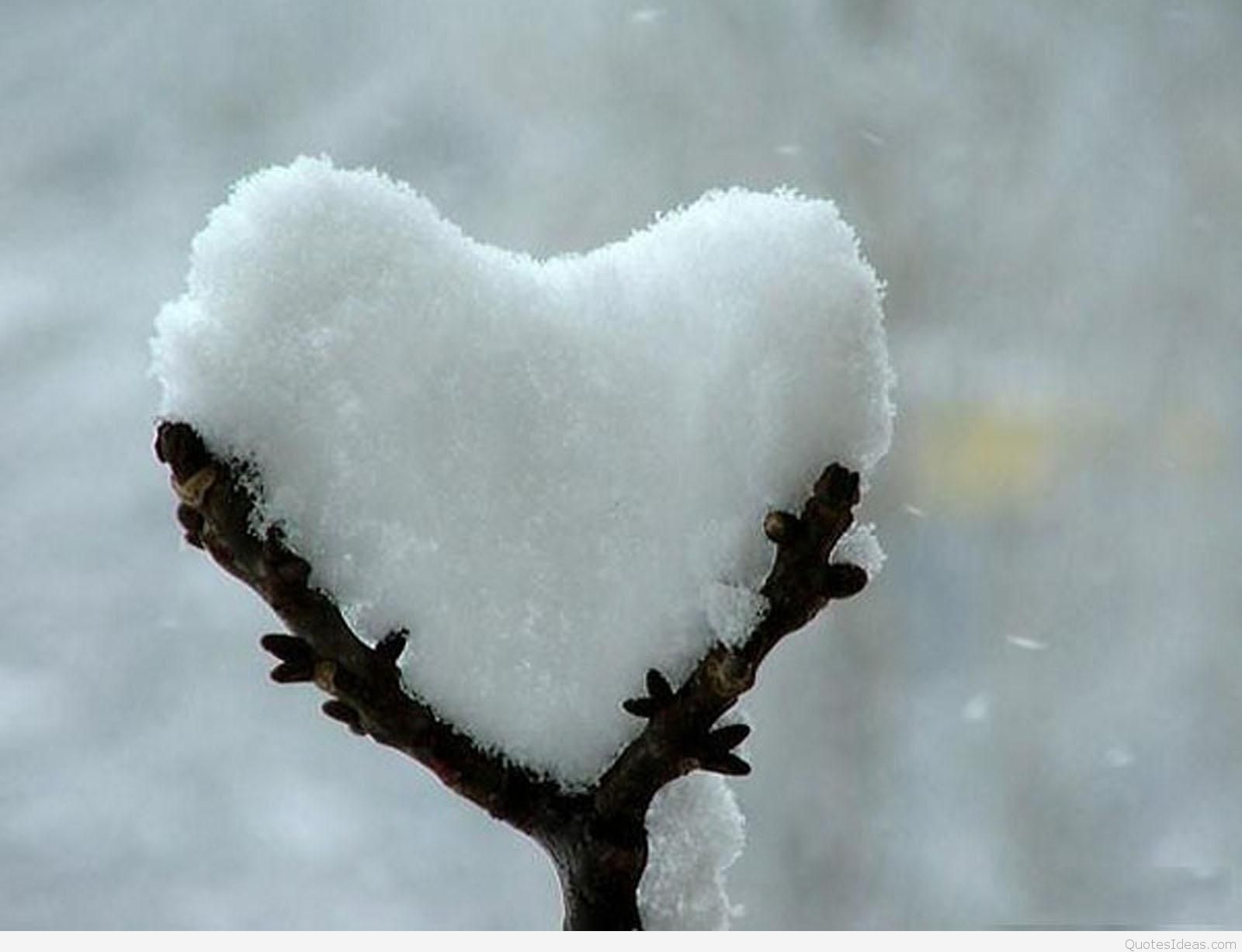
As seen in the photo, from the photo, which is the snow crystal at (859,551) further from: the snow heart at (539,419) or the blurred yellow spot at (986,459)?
the blurred yellow spot at (986,459)

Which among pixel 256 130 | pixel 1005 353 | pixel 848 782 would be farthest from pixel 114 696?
pixel 1005 353

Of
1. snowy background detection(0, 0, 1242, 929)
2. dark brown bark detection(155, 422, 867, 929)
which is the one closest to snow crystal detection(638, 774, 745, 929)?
dark brown bark detection(155, 422, 867, 929)

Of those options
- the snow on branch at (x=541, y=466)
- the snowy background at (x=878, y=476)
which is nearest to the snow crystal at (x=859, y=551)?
the snow on branch at (x=541, y=466)

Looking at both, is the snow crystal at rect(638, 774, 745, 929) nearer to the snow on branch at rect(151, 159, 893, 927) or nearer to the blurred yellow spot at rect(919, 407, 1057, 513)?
the snow on branch at rect(151, 159, 893, 927)

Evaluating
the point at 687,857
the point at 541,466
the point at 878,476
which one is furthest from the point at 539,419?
the point at 878,476

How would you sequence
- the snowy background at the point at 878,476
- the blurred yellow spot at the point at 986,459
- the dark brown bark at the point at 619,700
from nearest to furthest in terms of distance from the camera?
the dark brown bark at the point at 619,700, the snowy background at the point at 878,476, the blurred yellow spot at the point at 986,459

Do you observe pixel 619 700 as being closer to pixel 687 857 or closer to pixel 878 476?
pixel 687 857
